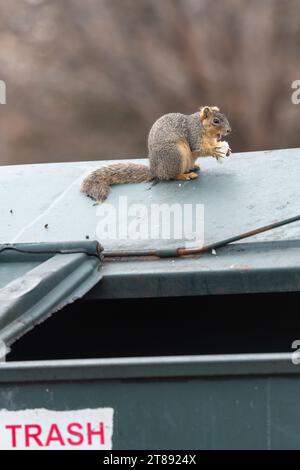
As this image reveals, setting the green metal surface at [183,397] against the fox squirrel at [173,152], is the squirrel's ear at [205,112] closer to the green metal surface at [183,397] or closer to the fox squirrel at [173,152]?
the fox squirrel at [173,152]

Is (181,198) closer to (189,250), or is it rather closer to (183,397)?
(189,250)

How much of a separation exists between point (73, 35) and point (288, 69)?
1.99 m

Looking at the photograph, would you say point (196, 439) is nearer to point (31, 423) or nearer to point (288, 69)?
point (31, 423)

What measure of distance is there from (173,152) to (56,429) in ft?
6.15

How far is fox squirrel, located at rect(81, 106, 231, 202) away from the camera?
3693mm

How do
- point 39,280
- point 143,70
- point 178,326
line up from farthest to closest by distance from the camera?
point 143,70, point 178,326, point 39,280

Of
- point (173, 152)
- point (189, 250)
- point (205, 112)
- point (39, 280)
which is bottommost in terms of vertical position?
point (39, 280)

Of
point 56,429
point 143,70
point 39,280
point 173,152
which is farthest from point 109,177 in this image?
point 143,70

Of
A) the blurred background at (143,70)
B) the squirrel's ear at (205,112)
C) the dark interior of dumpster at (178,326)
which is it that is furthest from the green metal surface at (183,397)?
the blurred background at (143,70)

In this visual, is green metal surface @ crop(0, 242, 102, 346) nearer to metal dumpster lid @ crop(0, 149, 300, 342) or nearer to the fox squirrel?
metal dumpster lid @ crop(0, 149, 300, 342)

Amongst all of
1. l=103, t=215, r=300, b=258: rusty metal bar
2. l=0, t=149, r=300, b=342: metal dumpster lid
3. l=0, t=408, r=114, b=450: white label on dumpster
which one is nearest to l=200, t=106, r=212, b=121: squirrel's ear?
l=0, t=149, r=300, b=342: metal dumpster lid

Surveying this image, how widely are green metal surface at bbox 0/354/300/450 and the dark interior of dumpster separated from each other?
1026 millimetres

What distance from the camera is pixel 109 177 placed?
3.72 meters

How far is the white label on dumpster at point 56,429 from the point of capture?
206 centimetres
